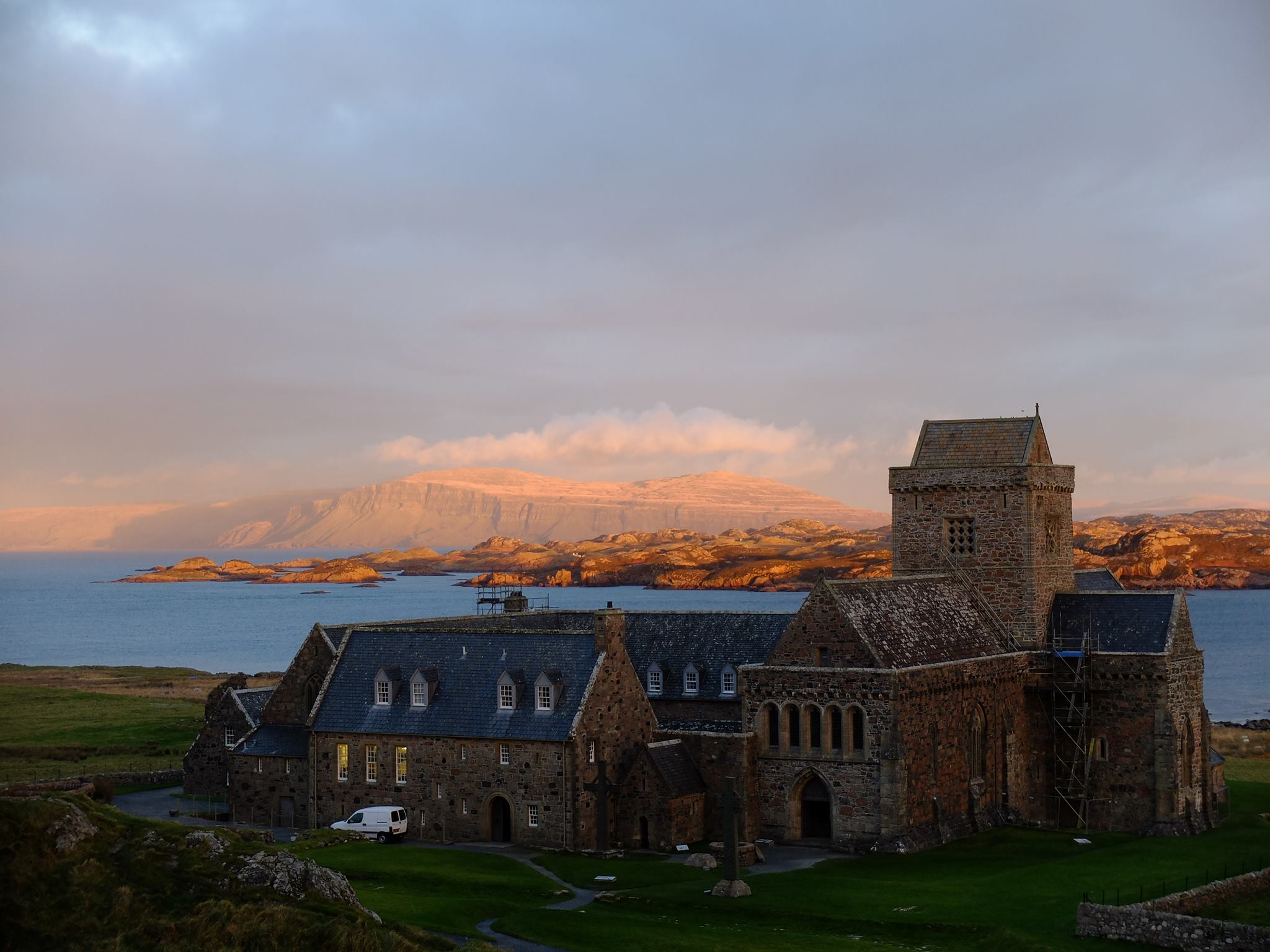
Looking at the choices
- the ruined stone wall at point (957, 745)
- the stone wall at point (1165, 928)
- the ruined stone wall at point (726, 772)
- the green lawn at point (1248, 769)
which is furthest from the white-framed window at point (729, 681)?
the green lawn at point (1248, 769)

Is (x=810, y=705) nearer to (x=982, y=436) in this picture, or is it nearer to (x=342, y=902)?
(x=982, y=436)

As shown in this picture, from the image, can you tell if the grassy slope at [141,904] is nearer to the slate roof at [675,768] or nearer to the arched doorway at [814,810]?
the slate roof at [675,768]

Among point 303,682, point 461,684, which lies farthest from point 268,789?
point 461,684

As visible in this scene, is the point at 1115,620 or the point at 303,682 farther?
the point at 1115,620

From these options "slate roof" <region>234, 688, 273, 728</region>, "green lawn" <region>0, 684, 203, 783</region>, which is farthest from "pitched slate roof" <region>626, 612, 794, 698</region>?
"green lawn" <region>0, 684, 203, 783</region>

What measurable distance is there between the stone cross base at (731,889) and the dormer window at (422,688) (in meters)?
17.4

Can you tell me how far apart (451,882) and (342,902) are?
45.8 feet

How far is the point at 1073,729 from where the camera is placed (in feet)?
209

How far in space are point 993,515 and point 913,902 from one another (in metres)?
25.9

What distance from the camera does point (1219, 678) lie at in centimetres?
16488

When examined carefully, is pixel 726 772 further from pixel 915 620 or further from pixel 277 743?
pixel 277 743

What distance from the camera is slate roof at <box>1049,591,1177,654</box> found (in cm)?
6306

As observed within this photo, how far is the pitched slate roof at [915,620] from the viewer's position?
189 ft

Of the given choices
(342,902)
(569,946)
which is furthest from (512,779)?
(342,902)
